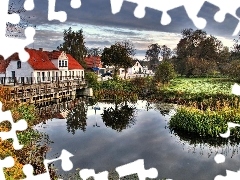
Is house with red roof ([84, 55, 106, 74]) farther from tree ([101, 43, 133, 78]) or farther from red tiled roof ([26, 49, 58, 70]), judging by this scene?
red tiled roof ([26, 49, 58, 70])

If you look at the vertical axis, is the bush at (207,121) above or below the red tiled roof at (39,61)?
below

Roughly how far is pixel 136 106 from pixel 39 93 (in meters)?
7.84

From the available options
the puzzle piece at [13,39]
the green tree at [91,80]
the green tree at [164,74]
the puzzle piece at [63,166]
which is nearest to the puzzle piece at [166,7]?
the puzzle piece at [13,39]

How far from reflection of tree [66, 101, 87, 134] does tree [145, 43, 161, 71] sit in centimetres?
4873

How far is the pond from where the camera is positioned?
12.3 metres

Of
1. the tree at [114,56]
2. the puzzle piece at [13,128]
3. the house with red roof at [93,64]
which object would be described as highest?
the puzzle piece at [13,128]

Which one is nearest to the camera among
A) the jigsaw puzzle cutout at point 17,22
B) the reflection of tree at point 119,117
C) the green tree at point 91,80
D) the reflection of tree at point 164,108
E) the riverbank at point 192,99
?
the jigsaw puzzle cutout at point 17,22

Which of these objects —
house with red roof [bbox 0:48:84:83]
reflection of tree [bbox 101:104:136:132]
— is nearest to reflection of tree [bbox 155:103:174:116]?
reflection of tree [bbox 101:104:136:132]

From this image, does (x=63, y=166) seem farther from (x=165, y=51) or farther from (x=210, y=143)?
(x=165, y=51)

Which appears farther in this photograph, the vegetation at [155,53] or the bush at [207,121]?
the vegetation at [155,53]

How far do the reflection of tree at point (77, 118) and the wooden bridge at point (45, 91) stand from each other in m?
3.08

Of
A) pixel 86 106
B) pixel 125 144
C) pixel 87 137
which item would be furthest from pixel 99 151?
pixel 86 106

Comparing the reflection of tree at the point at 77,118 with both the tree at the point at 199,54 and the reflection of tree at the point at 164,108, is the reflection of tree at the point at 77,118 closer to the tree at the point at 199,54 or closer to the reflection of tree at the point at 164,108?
the reflection of tree at the point at 164,108

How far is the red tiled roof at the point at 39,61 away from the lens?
117ft
